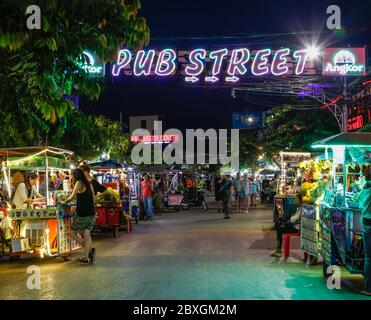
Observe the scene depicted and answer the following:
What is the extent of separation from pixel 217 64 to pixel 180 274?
14.7 m

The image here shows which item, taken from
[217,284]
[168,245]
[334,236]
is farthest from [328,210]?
[168,245]

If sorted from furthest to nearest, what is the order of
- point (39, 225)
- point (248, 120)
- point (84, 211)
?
1. point (248, 120)
2. point (39, 225)
3. point (84, 211)

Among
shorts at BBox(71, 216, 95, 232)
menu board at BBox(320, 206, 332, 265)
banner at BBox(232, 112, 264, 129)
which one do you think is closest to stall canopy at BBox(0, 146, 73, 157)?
shorts at BBox(71, 216, 95, 232)

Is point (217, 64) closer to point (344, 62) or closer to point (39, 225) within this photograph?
point (344, 62)

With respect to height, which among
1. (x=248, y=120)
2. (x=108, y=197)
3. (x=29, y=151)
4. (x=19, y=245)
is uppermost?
(x=248, y=120)

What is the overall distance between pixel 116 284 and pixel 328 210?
3617 mm

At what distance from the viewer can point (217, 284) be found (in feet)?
25.5

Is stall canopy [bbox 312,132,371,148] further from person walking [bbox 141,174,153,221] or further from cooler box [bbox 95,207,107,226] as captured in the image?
person walking [bbox 141,174,153,221]

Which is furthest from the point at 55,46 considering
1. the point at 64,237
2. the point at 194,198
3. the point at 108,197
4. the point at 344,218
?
the point at 194,198

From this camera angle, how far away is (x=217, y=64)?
21891 millimetres

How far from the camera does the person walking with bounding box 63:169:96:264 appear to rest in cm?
984

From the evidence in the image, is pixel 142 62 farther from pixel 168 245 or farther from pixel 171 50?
pixel 168 245

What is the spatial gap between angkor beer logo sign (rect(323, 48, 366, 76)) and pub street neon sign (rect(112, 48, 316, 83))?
1.04 meters

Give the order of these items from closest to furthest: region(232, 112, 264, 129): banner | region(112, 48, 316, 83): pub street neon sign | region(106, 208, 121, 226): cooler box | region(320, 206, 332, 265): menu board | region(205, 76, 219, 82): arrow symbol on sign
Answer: region(320, 206, 332, 265): menu board < region(106, 208, 121, 226): cooler box < region(205, 76, 219, 82): arrow symbol on sign < region(112, 48, 316, 83): pub street neon sign < region(232, 112, 264, 129): banner
